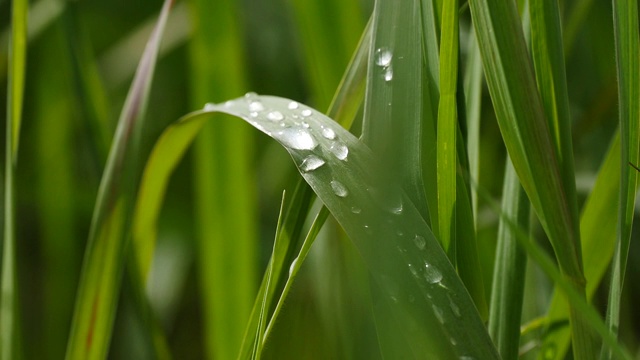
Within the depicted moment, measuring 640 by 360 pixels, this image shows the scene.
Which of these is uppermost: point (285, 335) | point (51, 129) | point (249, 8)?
point (249, 8)

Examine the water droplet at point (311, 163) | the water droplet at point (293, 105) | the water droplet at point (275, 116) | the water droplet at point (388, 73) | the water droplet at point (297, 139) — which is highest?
the water droplet at point (388, 73)

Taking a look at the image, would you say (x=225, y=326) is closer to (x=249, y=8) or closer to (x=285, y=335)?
(x=285, y=335)

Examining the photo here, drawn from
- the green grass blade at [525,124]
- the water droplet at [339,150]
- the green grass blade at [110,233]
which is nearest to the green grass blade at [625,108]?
the green grass blade at [525,124]

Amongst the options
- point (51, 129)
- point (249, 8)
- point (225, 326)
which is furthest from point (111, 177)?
point (249, 8)

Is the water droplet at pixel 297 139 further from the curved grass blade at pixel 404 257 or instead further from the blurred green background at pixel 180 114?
the blurred green background at pixel 180 114

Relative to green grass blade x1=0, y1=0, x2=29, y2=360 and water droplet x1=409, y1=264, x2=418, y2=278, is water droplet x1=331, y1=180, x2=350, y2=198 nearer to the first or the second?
water droplet x1=409, y1=264, x2=418, y2=278

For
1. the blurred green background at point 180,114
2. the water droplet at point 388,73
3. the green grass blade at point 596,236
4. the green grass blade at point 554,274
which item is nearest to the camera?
the green grass blade at point 554,274
